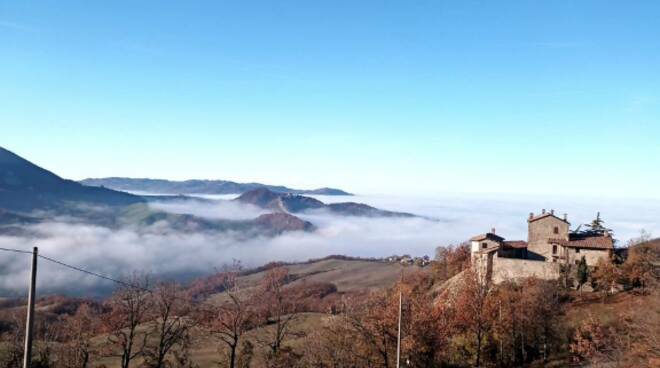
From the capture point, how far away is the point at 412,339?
36.8 m

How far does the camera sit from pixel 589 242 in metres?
60.7

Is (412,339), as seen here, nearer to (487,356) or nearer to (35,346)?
(487,356)

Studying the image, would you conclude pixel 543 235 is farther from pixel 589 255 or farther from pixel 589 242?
pixel 589 255

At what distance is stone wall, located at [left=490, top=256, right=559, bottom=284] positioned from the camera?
6003 cm

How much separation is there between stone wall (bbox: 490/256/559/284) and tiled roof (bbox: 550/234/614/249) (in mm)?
3495

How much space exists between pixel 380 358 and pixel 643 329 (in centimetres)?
1767

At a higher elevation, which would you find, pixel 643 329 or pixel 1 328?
pixel 643 329

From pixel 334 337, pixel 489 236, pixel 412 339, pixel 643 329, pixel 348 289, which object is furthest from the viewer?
pixel 348 289

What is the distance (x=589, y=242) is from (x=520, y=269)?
8.40 m

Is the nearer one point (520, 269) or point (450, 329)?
point (450, 329)

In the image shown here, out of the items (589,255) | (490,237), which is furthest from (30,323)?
(490,237)

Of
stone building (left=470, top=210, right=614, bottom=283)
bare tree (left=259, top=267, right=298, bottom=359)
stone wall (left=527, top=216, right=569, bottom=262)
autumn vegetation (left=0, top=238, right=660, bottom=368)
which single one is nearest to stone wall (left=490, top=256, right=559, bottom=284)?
stone building (left=470, top=210, right=614, bottom=283)

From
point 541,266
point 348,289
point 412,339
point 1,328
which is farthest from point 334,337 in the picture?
point 348,289

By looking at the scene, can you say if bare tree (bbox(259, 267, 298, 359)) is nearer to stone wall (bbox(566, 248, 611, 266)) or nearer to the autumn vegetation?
the autumn vegetation
